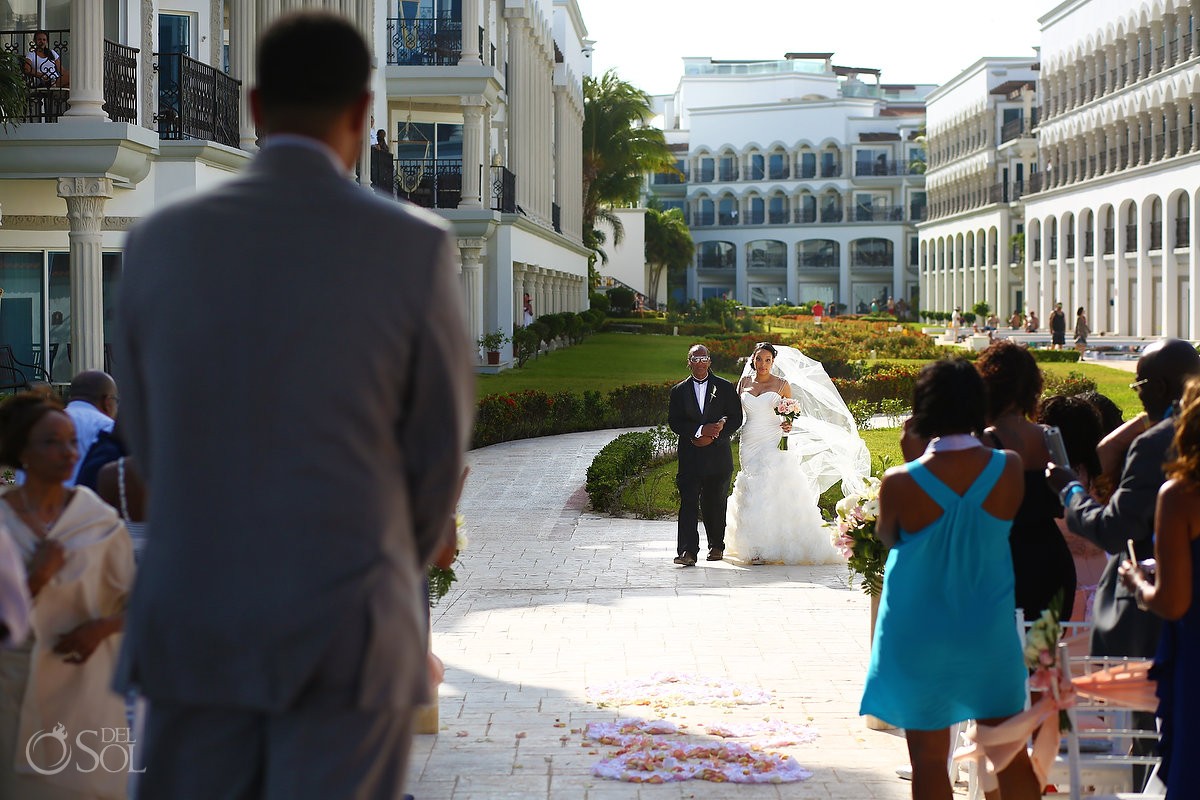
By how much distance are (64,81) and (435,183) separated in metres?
14.9

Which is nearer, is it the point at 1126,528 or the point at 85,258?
the point at 1126,528

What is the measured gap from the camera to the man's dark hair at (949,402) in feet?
15.6

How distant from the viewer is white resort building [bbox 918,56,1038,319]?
256 ft

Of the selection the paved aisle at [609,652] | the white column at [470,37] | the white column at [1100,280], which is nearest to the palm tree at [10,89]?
the paved aisle at [609,652]

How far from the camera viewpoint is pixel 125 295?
2584mm

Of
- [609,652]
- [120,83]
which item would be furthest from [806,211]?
[609,652]

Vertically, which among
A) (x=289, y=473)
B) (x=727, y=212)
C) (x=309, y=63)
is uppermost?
(x=727, y=212)

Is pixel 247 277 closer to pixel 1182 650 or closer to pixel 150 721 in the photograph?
pixel 150 721

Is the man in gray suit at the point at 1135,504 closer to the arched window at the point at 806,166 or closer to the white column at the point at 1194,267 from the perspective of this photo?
the white column at the point at 1194,267

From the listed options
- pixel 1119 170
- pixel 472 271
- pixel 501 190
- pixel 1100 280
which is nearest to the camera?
pixel 472 271

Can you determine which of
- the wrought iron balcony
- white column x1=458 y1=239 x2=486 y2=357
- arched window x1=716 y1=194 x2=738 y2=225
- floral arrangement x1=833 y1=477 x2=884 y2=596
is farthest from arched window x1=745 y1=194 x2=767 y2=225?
floral arrangement x1=833 y1=477 x2=884 y2=596

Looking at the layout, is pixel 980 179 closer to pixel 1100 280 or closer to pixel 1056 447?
pixel 1100 280

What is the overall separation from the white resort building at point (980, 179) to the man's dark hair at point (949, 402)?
69436mm

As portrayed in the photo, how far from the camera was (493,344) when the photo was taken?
108 ft
